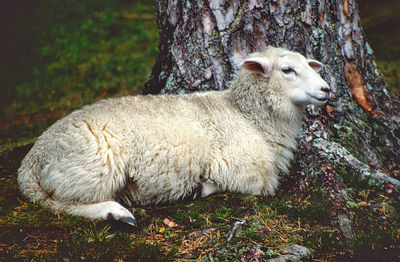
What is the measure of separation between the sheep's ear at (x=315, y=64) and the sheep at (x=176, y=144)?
0.04 feet

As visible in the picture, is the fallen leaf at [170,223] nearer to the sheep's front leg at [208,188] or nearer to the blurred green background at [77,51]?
the sheep's front leg at [208,188]

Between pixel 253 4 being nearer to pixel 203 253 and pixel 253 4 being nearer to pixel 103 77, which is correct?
pixel 203 253

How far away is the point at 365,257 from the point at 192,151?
1.88 m

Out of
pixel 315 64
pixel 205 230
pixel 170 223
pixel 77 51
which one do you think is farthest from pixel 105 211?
pixel 77 51

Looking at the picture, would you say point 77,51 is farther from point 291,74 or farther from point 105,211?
point 105,211

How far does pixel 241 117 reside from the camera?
15.6 ft

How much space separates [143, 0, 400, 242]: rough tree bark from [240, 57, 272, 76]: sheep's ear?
48cm

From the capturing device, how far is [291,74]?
454 cm

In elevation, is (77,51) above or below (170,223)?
above

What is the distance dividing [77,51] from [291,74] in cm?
778

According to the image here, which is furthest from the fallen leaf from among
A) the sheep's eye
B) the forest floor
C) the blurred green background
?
the blurred green background

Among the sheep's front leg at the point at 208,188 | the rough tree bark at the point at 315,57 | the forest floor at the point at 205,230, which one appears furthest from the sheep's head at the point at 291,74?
the sheep's front leg at the point at 208,188

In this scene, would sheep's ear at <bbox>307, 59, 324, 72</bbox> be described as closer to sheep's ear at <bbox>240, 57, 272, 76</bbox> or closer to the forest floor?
sheep's ear at <bbox>240, 57, 272, 76</bbox>

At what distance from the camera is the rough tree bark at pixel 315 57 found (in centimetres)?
478
